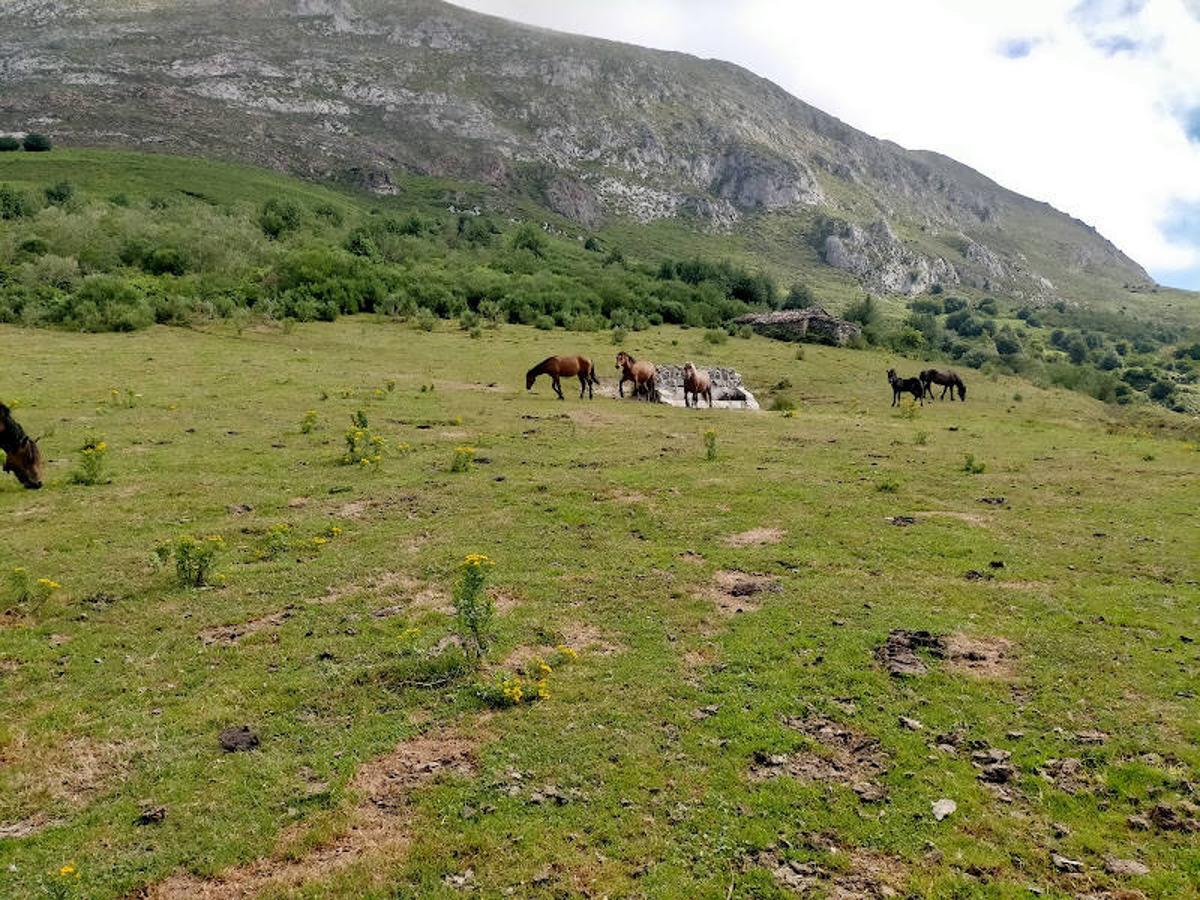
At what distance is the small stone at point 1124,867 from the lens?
6141mm

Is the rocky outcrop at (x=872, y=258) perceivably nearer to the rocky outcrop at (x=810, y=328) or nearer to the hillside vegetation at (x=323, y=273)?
the hillside vegetation at (x=323, y=273)

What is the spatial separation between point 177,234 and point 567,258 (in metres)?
52.6

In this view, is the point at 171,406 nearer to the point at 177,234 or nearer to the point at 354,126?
the point at 177,234

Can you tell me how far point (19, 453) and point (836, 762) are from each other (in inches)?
747

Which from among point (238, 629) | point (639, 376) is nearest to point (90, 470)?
point (238, 629)

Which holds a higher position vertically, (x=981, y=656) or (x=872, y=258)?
(x=872, y=258)

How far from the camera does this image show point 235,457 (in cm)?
2111

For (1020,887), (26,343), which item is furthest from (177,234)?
(1020,887)

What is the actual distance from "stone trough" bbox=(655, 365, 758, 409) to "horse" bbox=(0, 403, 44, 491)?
2587cm

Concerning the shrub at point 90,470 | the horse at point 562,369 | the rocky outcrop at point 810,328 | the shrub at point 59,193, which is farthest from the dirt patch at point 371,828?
the shrub at point 59,193

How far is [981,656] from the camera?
32.7ft

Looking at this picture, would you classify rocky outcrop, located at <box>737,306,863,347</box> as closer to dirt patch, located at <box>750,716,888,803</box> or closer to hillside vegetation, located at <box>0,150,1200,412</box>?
hillside vegetation, located at <box>0,150,1200,412</box>

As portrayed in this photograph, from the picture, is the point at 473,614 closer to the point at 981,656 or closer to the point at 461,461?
the point at 981,656

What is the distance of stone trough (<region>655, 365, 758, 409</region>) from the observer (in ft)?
123
